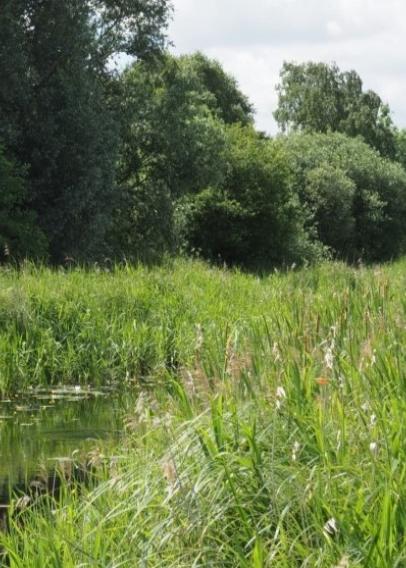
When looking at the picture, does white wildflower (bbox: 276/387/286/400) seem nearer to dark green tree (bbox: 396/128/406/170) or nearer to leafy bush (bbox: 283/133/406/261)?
leafy bush (bbox: 283/133/406/261)

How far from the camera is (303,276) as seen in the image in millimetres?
16797

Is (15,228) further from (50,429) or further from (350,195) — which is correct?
(350,195)

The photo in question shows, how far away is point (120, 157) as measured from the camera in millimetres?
28344

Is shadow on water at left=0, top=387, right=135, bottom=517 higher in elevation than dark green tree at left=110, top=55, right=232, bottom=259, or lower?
lower

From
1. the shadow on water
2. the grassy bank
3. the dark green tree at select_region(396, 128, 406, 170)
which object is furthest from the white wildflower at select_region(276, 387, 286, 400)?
the dark green tree at select_region(396, 128, 406, 170)

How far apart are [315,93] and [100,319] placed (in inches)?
2393

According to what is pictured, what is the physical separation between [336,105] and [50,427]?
6398 cm

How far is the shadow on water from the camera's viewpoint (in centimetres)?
802

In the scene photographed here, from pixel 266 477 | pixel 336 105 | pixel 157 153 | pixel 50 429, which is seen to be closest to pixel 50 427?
pixel 50 429

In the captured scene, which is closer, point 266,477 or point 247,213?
point 266,477

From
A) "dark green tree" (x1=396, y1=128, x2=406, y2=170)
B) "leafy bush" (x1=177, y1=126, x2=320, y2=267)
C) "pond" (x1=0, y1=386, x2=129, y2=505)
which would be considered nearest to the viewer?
"pond" (x1=0, y1=386, x2=129, y2=505)

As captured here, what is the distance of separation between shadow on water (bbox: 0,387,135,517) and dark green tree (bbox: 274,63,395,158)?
5967 centimetres

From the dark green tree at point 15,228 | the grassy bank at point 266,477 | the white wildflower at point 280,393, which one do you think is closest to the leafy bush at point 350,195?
the dark green tree at point 15,228

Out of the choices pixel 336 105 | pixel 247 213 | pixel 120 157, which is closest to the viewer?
pixel 120 157
